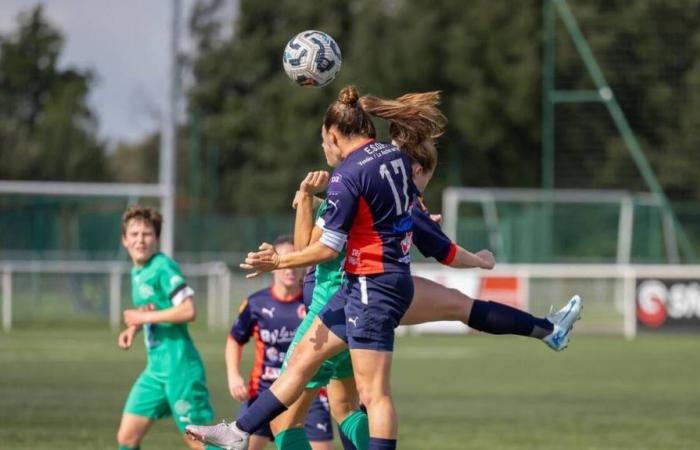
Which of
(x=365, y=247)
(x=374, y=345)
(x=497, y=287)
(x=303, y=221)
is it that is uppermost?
(x=303, y=221)

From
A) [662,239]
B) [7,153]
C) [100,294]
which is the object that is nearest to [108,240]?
[100,294]

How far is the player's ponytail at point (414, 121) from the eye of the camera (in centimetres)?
750

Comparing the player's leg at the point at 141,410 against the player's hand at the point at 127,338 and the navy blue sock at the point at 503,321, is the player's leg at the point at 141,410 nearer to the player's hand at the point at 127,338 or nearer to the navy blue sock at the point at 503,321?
the player's hand at the point at 127,338

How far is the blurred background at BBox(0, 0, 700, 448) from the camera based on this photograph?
27062 mm

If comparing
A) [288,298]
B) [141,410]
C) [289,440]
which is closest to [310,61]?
[288,298]

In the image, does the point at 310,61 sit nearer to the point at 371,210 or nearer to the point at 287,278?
the point at 371,210

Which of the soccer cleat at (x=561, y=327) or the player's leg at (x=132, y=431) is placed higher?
the soccer cleat at (x=561, y=327)

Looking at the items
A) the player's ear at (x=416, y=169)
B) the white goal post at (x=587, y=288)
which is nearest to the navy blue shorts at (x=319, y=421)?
the player's ear at (x=416, y=169)

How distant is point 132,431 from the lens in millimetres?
8633

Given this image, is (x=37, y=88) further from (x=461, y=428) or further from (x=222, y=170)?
(x=461, y=428)

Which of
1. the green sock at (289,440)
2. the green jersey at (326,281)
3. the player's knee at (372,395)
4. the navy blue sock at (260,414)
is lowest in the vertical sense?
the green sock at (289,440)

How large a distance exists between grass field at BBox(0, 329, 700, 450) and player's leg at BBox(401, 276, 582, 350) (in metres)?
3.26

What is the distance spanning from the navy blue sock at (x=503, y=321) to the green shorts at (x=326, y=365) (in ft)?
2.38

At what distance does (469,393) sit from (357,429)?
846cm
